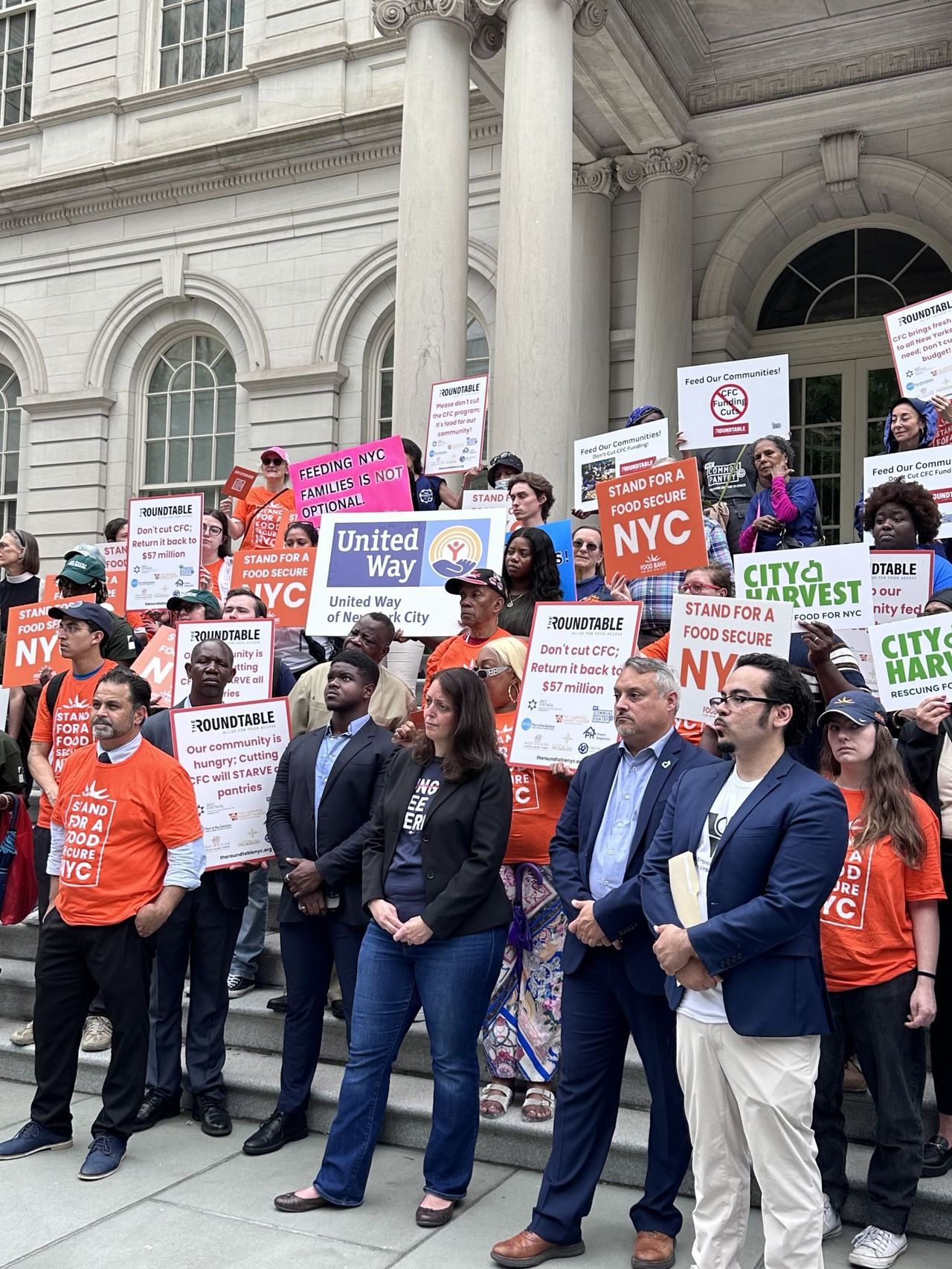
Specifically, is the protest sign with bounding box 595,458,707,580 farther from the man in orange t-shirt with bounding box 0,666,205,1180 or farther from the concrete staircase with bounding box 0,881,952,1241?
the man in orange t-shirt with bounding box 0,666,205,1180

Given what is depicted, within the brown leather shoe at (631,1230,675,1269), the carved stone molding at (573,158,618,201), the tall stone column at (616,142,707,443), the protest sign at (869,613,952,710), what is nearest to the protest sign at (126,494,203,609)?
the protest sign at (869,613,952,710)

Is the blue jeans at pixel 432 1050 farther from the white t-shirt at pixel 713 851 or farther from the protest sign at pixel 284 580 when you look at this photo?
the protest sign at pixel 284 580

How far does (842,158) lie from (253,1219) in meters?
12.3

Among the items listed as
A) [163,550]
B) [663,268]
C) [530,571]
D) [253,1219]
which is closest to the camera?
[253,1219]

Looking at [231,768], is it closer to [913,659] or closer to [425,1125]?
[425,1125]

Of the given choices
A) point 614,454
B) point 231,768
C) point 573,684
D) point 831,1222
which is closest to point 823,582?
point 573,684

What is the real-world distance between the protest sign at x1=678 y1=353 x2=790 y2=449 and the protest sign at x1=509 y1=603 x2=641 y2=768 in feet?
12.4

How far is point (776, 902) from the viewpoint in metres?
Result: 3.94

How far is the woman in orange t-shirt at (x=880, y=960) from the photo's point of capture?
14.9 feet

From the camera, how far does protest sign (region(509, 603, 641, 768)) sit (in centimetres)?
558

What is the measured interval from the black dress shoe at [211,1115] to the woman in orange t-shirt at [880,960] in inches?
108

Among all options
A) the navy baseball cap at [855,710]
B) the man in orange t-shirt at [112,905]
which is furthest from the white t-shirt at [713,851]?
the man in orange t-shirt at [112,905]

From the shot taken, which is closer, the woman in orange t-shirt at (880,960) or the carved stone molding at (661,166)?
the woman in orange t-shirt at (880,960)

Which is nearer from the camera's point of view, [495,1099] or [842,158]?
[495,1099]
